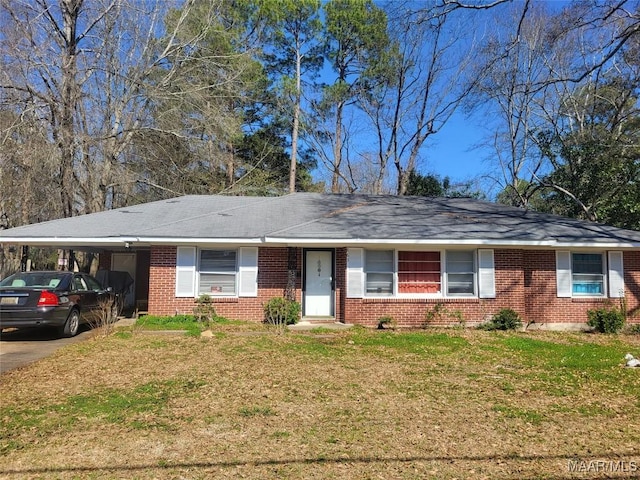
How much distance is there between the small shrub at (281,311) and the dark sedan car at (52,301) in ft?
13.4

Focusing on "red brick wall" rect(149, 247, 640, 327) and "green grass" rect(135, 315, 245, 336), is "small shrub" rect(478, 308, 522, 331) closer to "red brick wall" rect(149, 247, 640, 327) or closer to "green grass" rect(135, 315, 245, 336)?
"red brick wall" rect(149, 247, 640, 327)

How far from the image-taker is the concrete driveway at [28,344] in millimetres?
8305

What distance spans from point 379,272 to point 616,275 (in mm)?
7378

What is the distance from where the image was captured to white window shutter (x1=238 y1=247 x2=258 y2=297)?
1325 cm

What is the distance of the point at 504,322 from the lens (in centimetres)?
1265

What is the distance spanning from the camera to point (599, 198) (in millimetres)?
21422

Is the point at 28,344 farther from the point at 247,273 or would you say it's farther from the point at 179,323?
the point at 247,273

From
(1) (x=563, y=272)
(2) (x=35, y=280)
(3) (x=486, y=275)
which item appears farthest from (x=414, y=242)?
(2) (x=35, y=280)

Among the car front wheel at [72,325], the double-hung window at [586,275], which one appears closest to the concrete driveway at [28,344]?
the car front wheel at [72,325]

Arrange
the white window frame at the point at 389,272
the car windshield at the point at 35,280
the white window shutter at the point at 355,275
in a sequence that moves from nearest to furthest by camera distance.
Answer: the car windshield at the point at 35,280, the white window shutter at the point at 355,275, the white window frame at the point at 389,272

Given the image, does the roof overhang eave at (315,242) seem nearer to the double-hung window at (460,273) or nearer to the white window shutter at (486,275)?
the white window shutter at (486,275)

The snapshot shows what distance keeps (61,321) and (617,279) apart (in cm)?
1549

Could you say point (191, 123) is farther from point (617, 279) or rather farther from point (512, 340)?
point (617, 279)

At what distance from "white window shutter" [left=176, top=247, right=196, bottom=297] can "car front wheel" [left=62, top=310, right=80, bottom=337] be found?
9.04ft
